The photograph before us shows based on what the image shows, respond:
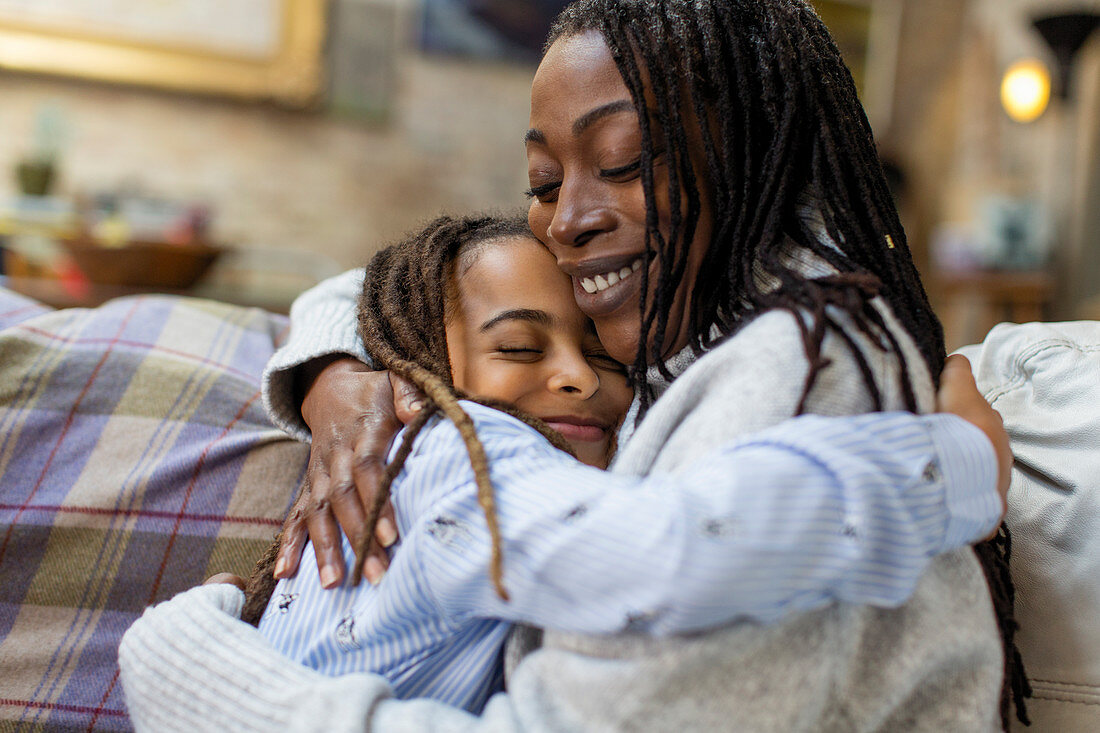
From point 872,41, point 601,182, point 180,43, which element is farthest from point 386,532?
point 872,41

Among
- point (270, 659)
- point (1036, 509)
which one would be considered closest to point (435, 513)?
point (270, 659)

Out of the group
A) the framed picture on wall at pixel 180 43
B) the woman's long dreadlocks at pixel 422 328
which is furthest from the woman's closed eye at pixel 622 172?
the framed picture on wall at pixel 180 43

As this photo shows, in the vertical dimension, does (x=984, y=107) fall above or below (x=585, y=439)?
above

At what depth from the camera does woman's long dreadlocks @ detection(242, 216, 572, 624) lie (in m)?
0.92

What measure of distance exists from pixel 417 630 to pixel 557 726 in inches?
7.8

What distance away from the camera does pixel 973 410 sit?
0.88 m

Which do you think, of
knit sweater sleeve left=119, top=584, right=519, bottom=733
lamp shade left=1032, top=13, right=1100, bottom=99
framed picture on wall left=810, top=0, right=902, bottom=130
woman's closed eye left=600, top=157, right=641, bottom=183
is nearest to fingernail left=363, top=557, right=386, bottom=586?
knit sweater sleeve left=119, top=584, right=519, bottom=733

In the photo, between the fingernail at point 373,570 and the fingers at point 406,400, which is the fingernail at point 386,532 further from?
the fingers at point 406,400

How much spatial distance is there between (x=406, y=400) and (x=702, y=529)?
18.9 inches

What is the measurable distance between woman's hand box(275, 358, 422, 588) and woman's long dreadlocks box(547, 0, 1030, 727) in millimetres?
329

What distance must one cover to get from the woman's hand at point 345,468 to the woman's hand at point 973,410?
1.90ft

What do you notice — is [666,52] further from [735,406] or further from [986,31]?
[986,31]

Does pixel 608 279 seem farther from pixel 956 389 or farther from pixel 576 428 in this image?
pixel 956 389

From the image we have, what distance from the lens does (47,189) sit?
4.00 metres
